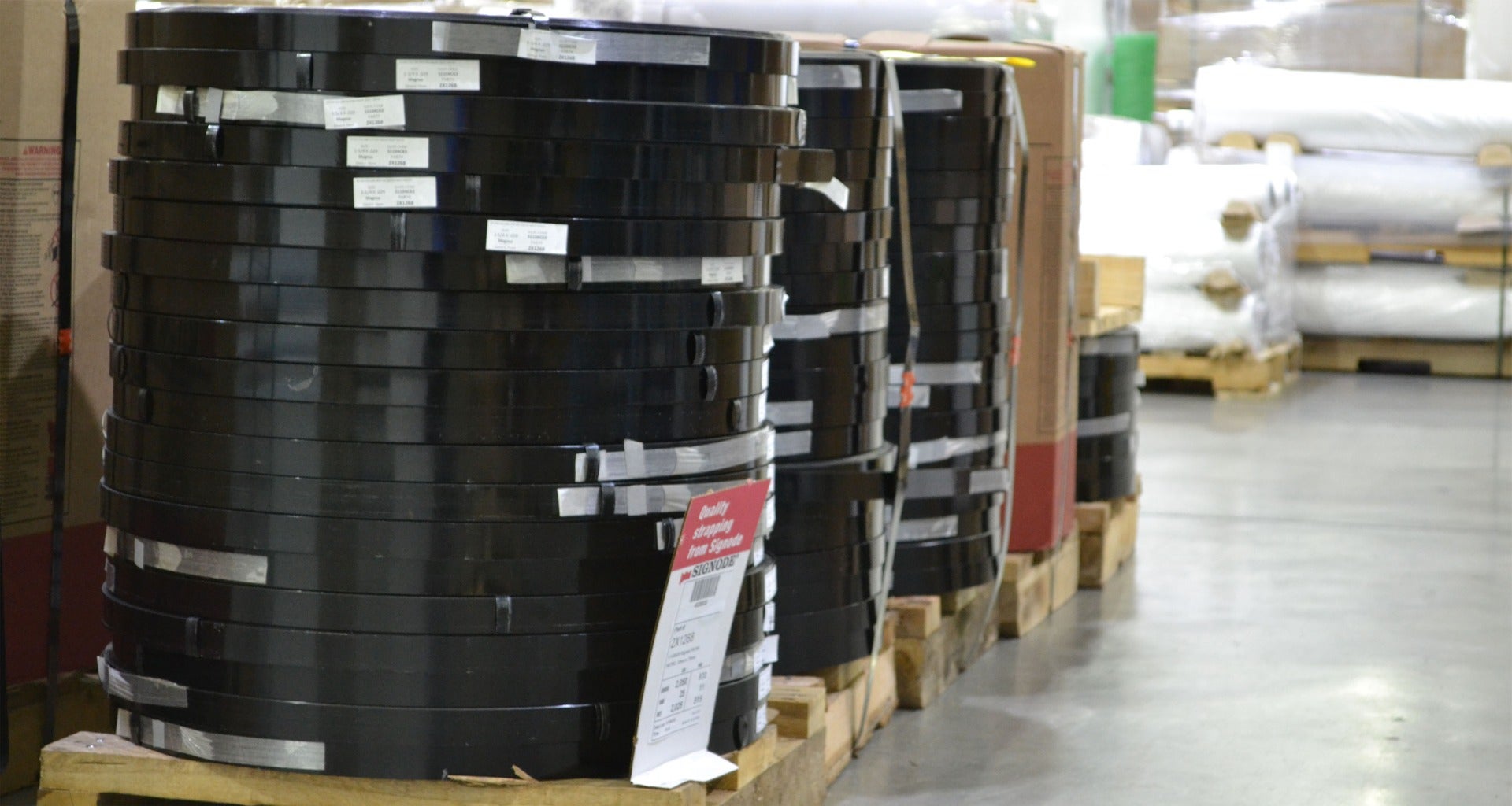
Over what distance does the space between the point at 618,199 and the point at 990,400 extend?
1977mm

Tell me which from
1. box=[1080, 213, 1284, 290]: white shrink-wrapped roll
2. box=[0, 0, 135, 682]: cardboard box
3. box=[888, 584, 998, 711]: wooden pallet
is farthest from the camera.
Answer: box=[1080, 213, 1284, 290]: white shrink-wrapped roll

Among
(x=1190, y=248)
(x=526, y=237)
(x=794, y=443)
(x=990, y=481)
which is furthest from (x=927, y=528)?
(x=1190, y=248)

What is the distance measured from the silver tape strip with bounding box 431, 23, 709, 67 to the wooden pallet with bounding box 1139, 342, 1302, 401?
305 inches

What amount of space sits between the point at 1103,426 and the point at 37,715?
11.3 feet

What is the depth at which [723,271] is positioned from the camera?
267 centimetres

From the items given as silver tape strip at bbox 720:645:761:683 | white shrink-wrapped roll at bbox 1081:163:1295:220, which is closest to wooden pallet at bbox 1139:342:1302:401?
white shrink-wrapped roll at bbox 1081:163:1295:220

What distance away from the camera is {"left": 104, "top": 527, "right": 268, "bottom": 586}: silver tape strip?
98.3 inches

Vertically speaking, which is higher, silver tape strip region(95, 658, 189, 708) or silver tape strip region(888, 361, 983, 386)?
silver tape strip region(888, 361, 983, 386)

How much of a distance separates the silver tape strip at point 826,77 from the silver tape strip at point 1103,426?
2421mm

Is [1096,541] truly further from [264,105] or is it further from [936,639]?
[264,105]

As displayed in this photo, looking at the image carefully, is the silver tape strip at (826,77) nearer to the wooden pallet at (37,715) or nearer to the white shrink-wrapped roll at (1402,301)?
the wooden pallet at (37,715)

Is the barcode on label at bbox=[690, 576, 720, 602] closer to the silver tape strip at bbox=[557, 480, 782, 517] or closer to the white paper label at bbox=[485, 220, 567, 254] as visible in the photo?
the silver tape strip at bbox=[557, 480, 782, 517]

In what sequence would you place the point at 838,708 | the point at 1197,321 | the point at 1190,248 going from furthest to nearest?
the point at 1197,321 < the point at 1190,248 < the point at 838,708

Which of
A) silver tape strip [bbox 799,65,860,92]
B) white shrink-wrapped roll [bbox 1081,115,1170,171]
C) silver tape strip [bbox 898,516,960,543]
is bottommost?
silver tape strip [bbox 898,516,960,543]
